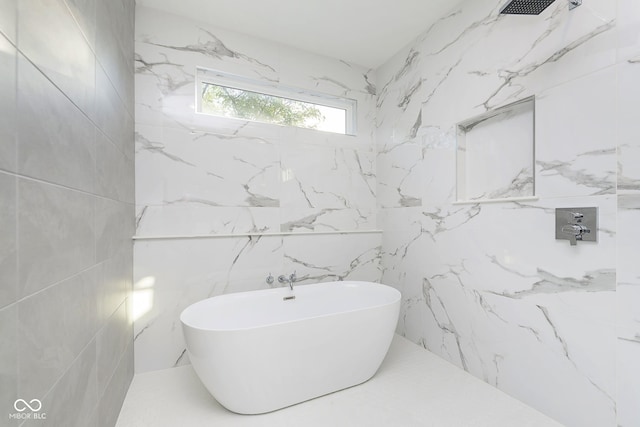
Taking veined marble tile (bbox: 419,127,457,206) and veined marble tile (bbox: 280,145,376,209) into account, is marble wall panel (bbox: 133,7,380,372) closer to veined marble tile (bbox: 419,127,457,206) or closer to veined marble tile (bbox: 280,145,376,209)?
veined marble tile (bbox: 280,145,376,209)

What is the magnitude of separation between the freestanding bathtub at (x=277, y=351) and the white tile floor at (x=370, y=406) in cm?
8

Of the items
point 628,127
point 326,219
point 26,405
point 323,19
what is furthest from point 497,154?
point 26,405

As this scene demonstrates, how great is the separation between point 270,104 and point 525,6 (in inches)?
75.5

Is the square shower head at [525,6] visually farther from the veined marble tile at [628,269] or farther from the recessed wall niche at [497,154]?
the veined marble tile at [628,269]

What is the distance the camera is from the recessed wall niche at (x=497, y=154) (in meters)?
1.73

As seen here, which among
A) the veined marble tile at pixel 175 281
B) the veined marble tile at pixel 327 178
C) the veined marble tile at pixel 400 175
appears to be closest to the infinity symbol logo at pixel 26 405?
the veined marble tile at pixel 175 281

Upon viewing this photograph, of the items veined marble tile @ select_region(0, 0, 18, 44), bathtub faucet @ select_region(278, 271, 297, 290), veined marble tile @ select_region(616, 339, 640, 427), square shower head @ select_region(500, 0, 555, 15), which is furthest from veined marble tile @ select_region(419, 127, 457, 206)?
veined marble tile @ select_region(0, 0, 18, 44)

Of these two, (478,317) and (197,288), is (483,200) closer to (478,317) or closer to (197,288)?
(478,317)

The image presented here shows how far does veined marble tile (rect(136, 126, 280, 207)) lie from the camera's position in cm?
210

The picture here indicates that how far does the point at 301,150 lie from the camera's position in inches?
103

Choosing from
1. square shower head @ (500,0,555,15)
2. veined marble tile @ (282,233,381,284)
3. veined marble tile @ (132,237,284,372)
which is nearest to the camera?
square shower head @ (500,0,555,15)

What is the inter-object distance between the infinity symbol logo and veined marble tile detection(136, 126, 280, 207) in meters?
1.56

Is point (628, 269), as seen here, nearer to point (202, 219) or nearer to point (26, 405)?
point (26, 405)

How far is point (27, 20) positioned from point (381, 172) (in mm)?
2590
